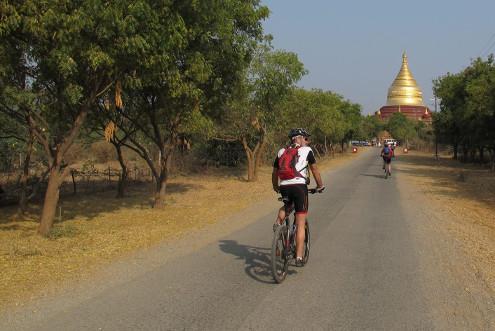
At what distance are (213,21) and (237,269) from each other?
602cm

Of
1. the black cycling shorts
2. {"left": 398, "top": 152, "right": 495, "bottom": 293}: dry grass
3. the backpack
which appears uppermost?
the backpack

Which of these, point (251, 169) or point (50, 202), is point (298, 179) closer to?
point (50, 202)

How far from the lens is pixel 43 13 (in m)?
8.32

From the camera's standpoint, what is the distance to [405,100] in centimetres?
13000

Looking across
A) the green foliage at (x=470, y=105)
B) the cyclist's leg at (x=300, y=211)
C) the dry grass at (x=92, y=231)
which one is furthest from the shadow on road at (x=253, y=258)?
the green foliage at (x=470, y=105)

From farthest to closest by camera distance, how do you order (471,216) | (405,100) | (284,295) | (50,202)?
(405,100) < (471,216) < (50,202) < (284,295)

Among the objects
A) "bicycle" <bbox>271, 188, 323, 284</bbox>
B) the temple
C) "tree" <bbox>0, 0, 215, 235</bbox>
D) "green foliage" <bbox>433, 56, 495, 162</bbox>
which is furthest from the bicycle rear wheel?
the temple

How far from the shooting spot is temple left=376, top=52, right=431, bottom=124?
128875 millimetres

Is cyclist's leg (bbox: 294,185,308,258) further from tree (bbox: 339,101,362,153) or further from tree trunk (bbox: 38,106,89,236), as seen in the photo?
tree (bbox: 339,101,362,153)

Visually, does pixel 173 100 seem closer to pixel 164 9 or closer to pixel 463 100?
pixel 164 9

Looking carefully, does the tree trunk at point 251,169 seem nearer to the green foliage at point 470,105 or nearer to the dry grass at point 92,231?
the dry grass at point 92,231

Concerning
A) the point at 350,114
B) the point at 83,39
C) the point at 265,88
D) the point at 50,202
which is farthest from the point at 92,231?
the point at 350,114

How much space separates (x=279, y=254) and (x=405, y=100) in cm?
13085

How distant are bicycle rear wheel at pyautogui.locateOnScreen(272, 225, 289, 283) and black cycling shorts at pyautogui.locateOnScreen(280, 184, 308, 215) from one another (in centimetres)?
30
